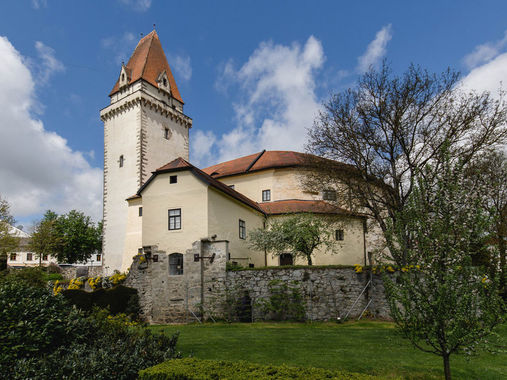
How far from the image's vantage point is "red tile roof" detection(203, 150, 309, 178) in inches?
1227

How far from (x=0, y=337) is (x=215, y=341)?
7.02 meters

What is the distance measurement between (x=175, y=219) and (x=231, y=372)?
1589 cm

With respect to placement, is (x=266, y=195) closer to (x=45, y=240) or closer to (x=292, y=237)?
(x=292, y=237)

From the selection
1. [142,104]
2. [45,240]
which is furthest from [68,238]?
[142,104]

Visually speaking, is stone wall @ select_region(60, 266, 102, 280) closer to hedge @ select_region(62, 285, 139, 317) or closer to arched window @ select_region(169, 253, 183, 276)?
hedge @ select_region(62, 285, 139, 317)

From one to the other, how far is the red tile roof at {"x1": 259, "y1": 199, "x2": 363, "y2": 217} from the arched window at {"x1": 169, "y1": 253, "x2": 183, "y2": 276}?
368 inches

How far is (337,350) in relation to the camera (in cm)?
1077

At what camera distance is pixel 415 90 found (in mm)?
19812

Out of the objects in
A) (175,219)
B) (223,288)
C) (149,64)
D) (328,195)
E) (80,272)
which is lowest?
(80,272)

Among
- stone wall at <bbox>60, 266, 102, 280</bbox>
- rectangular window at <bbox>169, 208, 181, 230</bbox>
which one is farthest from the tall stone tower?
rectangular window at <bbox>169, 208, 181, 230</bbox>

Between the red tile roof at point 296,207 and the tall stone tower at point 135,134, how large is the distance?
11.7 meters

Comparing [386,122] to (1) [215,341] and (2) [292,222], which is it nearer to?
(2) [292,222]

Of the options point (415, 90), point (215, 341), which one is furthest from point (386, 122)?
point (215, 341)

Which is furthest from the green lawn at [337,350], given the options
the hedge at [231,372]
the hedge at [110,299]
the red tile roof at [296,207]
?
the red tile roof at [296,207]
